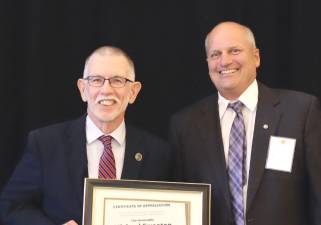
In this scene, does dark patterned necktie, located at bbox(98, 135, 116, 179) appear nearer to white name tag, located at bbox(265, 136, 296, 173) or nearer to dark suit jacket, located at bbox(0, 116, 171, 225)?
dark suit jacket, located at bbox(0, 116, 171, 225)

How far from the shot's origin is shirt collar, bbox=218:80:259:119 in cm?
275

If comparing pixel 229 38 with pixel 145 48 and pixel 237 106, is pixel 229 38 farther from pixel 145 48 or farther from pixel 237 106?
pixel 145 48

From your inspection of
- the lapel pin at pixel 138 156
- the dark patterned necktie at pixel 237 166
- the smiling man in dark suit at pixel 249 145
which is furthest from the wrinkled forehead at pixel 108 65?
the dark patterned necktie at pixel 237 166

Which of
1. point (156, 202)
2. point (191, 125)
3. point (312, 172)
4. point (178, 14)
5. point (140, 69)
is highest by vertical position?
point (178, 14)

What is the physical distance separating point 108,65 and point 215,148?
71 cm

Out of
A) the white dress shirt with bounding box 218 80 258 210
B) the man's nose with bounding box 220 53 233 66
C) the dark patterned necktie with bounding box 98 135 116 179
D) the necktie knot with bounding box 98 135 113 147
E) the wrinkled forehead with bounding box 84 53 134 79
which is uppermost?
the man's nose with bounding box 220 53 233 66

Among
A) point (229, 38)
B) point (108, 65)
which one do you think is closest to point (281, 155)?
point (229, 38)

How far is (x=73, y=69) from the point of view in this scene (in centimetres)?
332

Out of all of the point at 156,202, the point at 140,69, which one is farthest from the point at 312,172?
the point at 140,69

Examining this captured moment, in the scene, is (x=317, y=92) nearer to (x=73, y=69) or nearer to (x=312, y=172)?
(x=312, y=172)

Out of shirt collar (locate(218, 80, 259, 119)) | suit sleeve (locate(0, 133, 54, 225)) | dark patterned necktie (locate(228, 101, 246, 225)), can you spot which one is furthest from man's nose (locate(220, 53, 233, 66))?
suit sleeve (locate(0, 133, 54, 225))

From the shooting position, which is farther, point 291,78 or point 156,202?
point 291,78

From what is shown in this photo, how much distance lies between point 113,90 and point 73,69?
0.88m

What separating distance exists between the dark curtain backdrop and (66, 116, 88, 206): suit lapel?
2.55 ft
